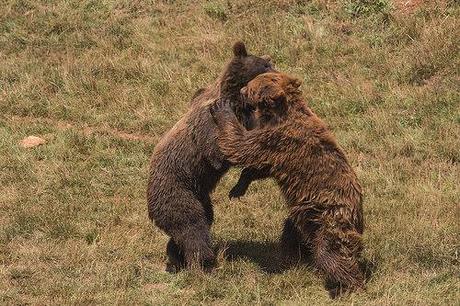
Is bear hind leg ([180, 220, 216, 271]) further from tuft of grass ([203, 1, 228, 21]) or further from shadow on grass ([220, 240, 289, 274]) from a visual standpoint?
tuft of grass ([203, 1, 228, 21])

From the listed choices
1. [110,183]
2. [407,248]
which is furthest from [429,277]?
[110,183]

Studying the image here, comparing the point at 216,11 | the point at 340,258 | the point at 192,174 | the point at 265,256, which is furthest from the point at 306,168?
the point at 216,11

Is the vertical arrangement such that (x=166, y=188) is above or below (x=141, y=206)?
above

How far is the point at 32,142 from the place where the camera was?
36.8ft

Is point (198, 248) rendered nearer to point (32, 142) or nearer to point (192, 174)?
point (192, 174)

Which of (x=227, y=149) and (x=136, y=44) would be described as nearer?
(x=227, y=149)

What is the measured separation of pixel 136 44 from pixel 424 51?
5.11 meters

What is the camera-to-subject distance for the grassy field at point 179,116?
23.4 feet

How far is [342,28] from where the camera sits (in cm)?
1349

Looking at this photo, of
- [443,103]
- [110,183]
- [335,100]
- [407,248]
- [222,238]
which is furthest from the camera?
[335,100]

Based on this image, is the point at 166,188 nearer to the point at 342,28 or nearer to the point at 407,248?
the point at 407,248

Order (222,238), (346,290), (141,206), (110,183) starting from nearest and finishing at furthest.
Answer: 1. (346,290)
2. (222,238)
3. (141,206)
4. (110,183)

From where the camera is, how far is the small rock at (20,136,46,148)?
11141 mm

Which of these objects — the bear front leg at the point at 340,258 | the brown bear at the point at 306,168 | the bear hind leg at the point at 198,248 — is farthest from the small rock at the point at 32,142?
the bear front leg at the point at 340,258
